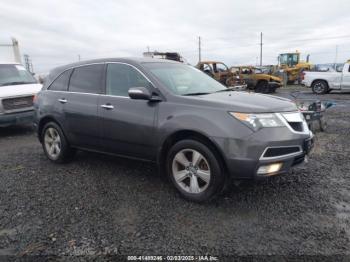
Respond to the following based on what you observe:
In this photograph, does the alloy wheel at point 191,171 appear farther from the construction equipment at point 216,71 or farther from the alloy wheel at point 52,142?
the construction equipment at point 216,71

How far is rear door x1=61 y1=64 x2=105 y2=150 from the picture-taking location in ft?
15.0

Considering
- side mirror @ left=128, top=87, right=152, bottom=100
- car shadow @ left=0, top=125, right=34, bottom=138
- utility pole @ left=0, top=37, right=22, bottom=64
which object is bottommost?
car shadow @ left=0, top=125, right=34, bottom=138

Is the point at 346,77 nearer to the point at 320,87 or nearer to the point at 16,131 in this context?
the point at 320,87

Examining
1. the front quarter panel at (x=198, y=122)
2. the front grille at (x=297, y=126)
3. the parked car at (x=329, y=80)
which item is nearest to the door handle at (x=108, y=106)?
the front quarter panel at (x=198, y=122)

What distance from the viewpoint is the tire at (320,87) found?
689 inches

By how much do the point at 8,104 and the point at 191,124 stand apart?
6.07 metres

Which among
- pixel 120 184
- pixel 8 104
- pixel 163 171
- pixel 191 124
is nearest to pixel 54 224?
pixel 120 184

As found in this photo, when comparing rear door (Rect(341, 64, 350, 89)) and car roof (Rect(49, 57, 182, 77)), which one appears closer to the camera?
car roof (Rect(49, 57, 182, 77))

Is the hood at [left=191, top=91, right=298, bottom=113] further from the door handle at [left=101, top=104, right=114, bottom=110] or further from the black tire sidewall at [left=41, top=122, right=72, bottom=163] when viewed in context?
the black tire sidewall at [left=41, top=122, right=72, bottom=163]

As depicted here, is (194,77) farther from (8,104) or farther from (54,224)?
(8,104)

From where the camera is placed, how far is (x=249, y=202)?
3.67 m

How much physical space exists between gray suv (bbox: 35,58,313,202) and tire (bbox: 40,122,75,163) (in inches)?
1.0

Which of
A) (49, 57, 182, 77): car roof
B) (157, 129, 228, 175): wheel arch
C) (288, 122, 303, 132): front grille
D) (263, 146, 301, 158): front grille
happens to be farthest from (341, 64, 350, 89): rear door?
(157, 129, 228, 175): wheel arch

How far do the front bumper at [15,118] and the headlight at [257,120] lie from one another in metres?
6.35
